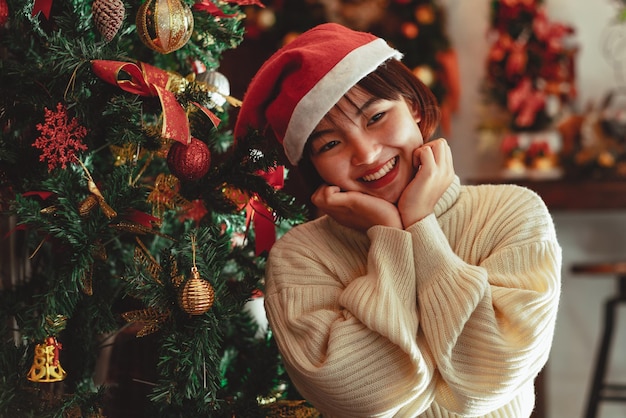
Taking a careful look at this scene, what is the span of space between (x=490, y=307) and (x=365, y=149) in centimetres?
27

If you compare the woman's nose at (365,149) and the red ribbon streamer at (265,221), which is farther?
the red ribbon streamer at (265,221)

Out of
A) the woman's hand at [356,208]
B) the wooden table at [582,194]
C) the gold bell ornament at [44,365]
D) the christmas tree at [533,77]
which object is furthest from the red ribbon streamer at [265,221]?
the christmas tree at [533,77]

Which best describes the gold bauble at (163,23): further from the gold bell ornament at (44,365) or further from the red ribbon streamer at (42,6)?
the gold bell ornament at (44,365)

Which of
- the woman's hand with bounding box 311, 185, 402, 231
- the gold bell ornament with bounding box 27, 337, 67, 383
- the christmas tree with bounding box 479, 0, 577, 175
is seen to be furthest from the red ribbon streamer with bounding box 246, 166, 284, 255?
the christmas tree with bounding box 479, 0, 577, 175

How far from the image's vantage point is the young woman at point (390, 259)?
95 centimetres

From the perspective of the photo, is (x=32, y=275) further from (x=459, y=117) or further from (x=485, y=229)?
(x=459, y=117)

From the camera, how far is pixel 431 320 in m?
0.97

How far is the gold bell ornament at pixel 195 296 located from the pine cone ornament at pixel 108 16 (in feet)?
1.10

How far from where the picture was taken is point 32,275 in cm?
120

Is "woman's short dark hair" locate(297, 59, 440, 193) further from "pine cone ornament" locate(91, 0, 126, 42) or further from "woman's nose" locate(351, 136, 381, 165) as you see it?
"pine cone ornament" locate(91, 0, 126, 42)

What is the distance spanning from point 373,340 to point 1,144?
555mm

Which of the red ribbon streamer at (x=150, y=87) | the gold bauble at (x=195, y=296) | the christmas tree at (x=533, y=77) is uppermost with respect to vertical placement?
the red ribbon streamer at (x=150, y=87)

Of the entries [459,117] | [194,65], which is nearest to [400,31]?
[459,117]

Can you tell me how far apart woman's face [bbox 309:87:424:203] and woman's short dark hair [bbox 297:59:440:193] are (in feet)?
0.05
